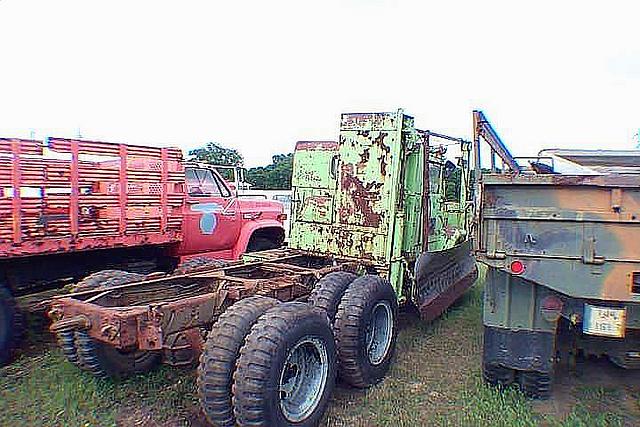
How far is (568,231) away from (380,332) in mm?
2027

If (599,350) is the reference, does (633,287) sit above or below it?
above

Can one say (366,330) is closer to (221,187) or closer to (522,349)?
(522,349)

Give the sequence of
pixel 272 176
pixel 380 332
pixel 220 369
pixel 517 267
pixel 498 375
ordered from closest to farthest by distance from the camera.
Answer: pixel 220 369 < pixel 517 267 < pixel 498 375 < pixel 380 332 < pixel 272 176

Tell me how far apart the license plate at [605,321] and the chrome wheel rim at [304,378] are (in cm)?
178

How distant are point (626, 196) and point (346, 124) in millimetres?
3143

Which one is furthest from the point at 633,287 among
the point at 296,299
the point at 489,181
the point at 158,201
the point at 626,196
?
the point at 158,201

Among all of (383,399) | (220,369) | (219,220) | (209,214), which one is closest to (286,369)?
(220,369)

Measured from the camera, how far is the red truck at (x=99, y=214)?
17.3 feet

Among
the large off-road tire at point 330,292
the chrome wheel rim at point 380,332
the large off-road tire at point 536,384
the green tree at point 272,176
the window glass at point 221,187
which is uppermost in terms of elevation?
the green tree at point 272,176

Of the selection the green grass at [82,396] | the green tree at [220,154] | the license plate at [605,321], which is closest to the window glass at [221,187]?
the green grass at [82,396]

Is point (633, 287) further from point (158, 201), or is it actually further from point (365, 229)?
point (158, 201)

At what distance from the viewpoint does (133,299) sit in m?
4.57

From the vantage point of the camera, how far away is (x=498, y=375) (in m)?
4.37

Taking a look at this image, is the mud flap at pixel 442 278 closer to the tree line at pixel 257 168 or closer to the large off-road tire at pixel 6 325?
the large off-road tire at pixel 6 325
